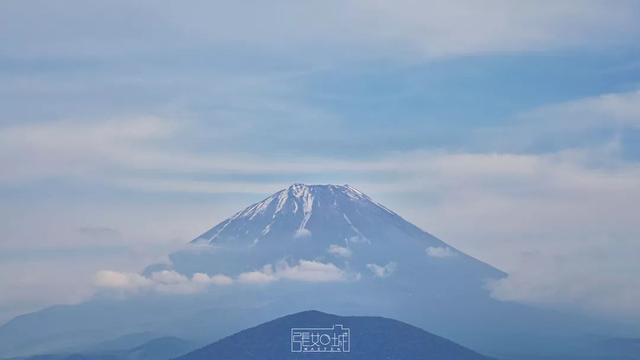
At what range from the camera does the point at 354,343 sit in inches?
2318

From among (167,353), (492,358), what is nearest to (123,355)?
(167,353)

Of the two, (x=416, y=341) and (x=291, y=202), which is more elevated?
(x=291, y=202)

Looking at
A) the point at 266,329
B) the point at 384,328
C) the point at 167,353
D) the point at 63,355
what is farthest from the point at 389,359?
the point at 63,355

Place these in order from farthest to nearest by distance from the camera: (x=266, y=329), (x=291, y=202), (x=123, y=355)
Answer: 1. (x=291, y=202)
2. (x=266, y=329)
3. (x=123, y=355)

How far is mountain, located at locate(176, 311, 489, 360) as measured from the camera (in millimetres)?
58594

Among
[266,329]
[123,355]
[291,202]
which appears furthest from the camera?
[291,202]

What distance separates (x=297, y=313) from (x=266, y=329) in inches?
84.3

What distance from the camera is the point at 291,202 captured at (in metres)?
66.2

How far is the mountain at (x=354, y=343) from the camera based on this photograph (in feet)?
192

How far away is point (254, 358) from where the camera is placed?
59719 mm

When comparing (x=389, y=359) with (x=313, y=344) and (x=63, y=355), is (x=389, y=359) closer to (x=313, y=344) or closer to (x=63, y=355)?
(x=313, y=344)

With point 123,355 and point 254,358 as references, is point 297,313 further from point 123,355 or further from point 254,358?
point 123,355

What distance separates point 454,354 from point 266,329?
813cm

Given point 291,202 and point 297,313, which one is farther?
point 291,202
